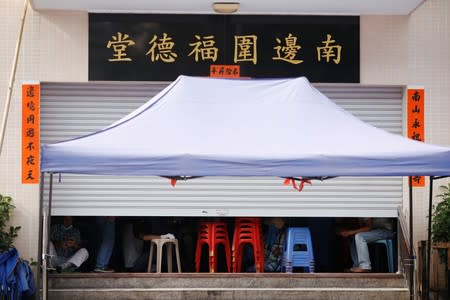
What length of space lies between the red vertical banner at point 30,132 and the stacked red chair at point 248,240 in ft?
8.47

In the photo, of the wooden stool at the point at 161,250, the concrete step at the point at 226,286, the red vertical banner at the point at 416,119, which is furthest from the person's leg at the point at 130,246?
the red vertical banner at the point at 416,119

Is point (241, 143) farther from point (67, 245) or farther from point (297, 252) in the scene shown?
point (67, 245)

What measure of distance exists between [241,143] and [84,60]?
4.04m

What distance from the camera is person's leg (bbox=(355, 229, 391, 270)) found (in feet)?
35.6

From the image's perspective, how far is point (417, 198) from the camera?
10938 millimetres

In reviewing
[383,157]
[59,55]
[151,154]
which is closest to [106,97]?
[59,55]

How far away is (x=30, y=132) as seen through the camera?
10.7 metres

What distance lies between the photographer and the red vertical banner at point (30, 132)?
Answer: 10.7 meters

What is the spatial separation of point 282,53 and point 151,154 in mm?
4211

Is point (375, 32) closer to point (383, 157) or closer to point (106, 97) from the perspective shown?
point (106, 97)

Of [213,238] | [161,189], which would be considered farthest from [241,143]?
[161,189]

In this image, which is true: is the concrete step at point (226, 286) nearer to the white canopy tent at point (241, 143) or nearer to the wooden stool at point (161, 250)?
the wooden stool at point (161, 250)

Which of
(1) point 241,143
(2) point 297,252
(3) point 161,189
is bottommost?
(2) point 297,252

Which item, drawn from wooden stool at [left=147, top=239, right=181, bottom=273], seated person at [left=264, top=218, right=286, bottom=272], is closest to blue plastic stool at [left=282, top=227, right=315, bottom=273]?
seated person at [left=264, top=218, right=286, bottom=272]
